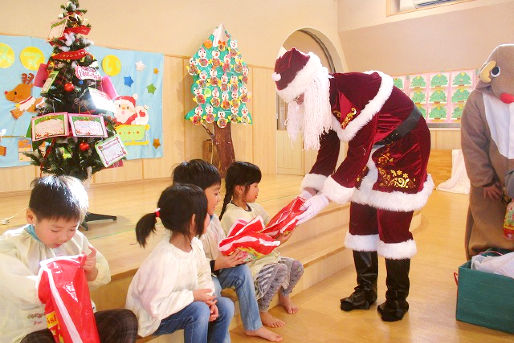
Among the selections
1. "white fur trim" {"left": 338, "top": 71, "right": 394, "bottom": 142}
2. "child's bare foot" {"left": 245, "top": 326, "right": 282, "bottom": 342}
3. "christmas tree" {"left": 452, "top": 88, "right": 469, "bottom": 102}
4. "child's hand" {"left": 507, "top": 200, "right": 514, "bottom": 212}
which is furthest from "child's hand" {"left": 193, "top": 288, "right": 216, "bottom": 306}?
"christmas tree" {"left": 452, "top": 88, "right": 469, "bottom": 102}

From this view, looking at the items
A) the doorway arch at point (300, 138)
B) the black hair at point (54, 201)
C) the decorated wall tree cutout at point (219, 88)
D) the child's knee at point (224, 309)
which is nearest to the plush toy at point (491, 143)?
the child's knee at point (224, 309)

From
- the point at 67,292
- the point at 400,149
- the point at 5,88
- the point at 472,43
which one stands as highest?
the point at 472,43

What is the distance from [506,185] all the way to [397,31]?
520 centimetres

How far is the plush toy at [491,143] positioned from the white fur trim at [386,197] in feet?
1.06

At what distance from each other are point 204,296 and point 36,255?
601 mm

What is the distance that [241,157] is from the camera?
6.11m

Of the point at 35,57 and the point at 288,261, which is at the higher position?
the point at 35,57

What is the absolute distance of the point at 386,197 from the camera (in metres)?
2.27

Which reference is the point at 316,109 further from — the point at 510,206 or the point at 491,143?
the point at 510,206

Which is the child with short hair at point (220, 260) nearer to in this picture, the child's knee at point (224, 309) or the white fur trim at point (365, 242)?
the child's knee at point (224, 309)

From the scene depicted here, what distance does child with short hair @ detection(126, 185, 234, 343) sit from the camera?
1.62 metres

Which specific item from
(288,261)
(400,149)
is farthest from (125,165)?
(400,149)

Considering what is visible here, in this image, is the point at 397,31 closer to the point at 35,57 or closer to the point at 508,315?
the point at 35,57

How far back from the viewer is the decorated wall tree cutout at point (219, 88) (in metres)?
5.11
